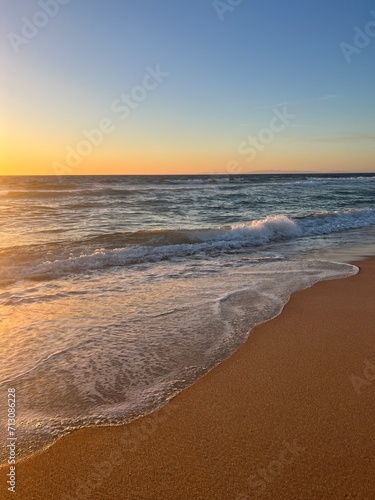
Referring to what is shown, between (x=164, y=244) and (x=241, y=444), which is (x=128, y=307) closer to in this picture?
(x=241, y=444)

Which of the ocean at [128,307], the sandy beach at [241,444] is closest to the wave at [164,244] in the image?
the ocean at [128,307]

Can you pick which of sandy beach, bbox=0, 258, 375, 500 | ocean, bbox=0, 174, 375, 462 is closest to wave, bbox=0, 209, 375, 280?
ocean, bbox=0, 174, 375, 462

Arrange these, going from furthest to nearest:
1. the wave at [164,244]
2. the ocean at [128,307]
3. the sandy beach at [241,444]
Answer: the wave at [164,244], the ocean at [128,307], the sandy beach at [241,444]

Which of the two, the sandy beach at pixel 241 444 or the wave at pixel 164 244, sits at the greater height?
the sandy beach at pixel 241 444

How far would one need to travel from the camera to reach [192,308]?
231 inches

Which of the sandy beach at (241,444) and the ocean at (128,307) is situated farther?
the ocean at (128,307)

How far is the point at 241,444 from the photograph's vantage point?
285cm

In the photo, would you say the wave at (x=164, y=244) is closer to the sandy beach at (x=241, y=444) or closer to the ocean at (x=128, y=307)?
the ocean at (x=128, y=307)

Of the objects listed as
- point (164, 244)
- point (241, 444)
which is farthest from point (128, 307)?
point (164, 244)

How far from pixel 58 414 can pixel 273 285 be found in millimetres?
4687

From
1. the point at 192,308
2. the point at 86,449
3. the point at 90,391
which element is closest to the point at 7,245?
the point at 192,308

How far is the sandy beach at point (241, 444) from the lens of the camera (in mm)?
2482

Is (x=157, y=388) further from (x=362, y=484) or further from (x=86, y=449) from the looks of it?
(x=362, y=484)

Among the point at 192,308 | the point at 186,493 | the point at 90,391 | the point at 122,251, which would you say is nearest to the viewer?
the point at 186,493
